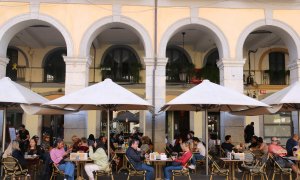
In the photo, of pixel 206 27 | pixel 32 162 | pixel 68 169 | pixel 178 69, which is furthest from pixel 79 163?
pixel 178 69

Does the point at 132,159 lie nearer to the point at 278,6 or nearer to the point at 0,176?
the point at 0,176

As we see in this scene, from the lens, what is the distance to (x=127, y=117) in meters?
19.6

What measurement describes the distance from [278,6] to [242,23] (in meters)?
1.65

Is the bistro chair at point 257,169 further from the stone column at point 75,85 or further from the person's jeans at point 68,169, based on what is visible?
the stone column at point 75,85

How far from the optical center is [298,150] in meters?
10.6

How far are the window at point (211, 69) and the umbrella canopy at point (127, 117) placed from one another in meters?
4.31

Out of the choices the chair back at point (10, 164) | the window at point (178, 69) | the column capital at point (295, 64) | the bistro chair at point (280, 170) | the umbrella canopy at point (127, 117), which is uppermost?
the window at point (178, 69)

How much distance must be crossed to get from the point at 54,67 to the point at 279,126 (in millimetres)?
12980

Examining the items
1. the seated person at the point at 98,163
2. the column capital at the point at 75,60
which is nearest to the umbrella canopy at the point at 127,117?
the column capital at the point at 75,60

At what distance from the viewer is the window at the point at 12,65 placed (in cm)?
1941

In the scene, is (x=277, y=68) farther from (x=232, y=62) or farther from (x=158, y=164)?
(x=158, y=164)

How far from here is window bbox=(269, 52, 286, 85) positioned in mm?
19828

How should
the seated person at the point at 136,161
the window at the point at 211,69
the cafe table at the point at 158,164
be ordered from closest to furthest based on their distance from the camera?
1. the seated person at the point at 136,161
2. the cafe table at the point at 158,164
3. the window at the point at 211,69

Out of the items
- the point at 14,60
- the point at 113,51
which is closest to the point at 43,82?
the point at 14,60
